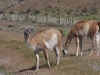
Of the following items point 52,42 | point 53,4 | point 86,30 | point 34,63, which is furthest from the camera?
point 53,4

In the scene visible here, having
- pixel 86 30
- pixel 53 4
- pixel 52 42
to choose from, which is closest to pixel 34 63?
pixel 52 42

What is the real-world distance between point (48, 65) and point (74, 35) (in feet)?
12.1

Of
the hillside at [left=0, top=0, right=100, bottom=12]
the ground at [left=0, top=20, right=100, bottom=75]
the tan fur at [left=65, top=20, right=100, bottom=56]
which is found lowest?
the ground at [left=0, top=20, right=100, bottom=75]

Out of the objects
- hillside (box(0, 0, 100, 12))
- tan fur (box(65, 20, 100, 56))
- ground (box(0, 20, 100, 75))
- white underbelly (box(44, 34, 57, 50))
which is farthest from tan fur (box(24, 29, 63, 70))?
hillside (box(0, 0, 100, 12))

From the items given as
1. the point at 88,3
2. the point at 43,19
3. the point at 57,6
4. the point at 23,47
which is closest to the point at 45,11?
the point at 57,6

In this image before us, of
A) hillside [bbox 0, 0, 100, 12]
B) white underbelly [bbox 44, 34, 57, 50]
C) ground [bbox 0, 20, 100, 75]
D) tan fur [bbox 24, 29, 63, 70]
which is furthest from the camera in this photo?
hillside [bbox 0, 0, 100, 12]

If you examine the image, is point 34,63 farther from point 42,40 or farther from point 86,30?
point 86,30

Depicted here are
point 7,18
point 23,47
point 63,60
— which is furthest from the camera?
point 7,18

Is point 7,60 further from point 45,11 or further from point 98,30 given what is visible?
point 45,11

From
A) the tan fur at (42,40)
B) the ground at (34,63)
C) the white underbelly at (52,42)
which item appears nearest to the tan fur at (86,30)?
the ground at (34,63)

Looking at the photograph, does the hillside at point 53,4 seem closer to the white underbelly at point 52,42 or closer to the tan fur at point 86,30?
the tan fur at point 86,30

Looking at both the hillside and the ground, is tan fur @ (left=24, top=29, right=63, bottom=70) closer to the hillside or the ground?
the ground

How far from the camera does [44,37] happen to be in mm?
17562

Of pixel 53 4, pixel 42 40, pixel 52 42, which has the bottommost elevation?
pixel 52 42
